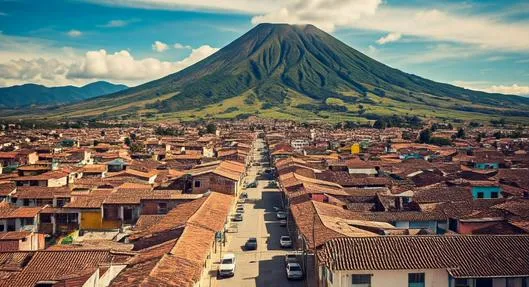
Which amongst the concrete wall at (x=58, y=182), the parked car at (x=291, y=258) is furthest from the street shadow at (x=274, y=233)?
the concrete wall at (x=58, y=182)

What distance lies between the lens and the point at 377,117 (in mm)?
158125

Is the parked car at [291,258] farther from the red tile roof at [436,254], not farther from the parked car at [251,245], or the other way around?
the red tile roof at [436,254]

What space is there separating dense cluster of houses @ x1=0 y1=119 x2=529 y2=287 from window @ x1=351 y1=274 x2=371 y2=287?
0.11ft

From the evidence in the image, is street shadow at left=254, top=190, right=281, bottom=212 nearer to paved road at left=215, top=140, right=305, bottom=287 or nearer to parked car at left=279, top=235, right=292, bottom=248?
paved road at left=215, top=140, right=305, bottom=287

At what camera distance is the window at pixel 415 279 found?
17.0 metres

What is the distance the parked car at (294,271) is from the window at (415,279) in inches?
204

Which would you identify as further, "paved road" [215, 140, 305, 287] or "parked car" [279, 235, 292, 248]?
"parked car" [279, 235, 292, 248]

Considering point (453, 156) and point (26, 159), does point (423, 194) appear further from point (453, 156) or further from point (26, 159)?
point (26, 159)

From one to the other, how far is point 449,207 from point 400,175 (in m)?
17.2

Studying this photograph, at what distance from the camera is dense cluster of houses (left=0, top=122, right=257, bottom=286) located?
17375 millimetres

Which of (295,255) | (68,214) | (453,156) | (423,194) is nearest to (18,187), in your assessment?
(68,214)

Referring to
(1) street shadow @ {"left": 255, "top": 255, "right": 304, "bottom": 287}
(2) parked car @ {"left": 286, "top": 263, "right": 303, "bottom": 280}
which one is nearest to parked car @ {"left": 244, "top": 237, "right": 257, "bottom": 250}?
(1) street shadow @ {"left": 255, "top": 255, "right": 304, "bottom": 287}

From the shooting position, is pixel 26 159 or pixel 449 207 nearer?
pixel 449 207

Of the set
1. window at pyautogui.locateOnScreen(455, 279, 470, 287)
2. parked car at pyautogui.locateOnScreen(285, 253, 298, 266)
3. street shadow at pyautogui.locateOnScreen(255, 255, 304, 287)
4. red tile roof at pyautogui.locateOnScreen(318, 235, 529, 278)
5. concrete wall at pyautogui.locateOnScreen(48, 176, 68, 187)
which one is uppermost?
red tile roof at pyautogui.locateOnScreen(318, 235, 529, 278)
